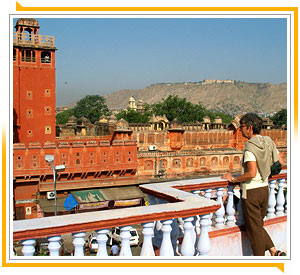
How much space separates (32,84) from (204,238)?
94.0 ft

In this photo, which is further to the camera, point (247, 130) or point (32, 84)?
point (32, 84)

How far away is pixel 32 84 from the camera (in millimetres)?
30250

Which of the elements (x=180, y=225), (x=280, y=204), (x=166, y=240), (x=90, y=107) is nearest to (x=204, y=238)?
(x=180, y=225)

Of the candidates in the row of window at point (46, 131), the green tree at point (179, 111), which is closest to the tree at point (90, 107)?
the green tree at point (179, 111)

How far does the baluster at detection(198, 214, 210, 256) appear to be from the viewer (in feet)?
12.8

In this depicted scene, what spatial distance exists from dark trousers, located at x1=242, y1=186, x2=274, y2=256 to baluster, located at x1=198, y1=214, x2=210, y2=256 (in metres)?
0.65

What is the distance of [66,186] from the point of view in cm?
2745

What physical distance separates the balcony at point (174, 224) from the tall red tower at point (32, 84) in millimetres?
27009

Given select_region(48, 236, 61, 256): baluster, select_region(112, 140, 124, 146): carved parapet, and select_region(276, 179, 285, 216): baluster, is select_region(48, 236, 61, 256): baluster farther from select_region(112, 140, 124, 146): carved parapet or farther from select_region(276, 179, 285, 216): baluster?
select_region(112, 140, 124, 146): carved parapet

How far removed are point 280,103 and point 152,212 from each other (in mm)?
178065

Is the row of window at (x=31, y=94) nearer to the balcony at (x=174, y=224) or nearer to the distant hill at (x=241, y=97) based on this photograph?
the balcony at (x=174, y=224)
